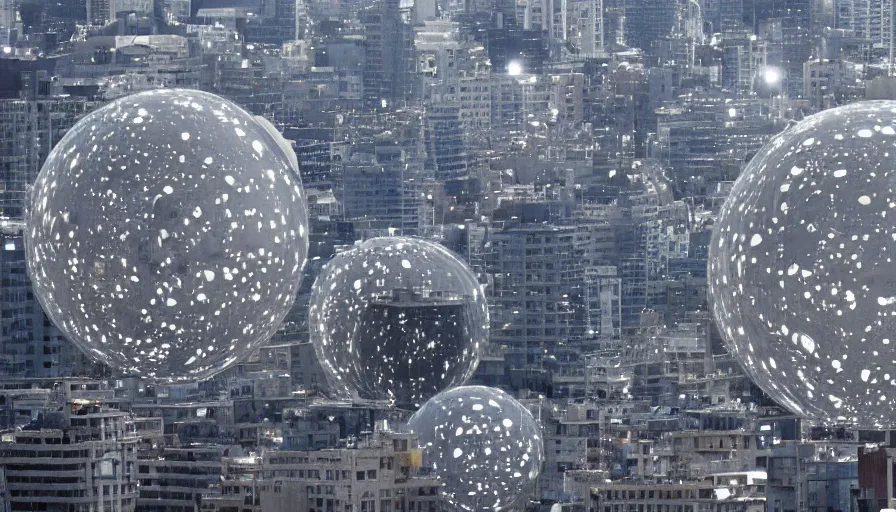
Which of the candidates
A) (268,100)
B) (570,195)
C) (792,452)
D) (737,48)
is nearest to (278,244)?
(792,452)

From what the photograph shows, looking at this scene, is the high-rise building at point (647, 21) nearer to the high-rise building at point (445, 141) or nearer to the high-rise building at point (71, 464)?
the high-rise building at point (445, 141)

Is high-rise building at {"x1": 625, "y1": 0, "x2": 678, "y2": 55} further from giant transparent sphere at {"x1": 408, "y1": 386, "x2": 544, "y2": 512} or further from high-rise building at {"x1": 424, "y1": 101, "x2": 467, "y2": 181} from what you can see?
giant transparent sphere at {"x1": 408, "y1": 386, "x2": 544, "y2": 512}

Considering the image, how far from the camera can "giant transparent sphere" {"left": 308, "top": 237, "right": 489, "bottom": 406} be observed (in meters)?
18.2

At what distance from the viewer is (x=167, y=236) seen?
14188 mm

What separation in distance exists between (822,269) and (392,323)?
222 inches

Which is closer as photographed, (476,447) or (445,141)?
(476,447)

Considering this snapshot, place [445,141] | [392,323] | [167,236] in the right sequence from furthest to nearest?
1. [445,141]
2. [392,323]
3. [167,236]

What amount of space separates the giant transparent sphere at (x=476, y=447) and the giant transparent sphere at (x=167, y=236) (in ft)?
8.23

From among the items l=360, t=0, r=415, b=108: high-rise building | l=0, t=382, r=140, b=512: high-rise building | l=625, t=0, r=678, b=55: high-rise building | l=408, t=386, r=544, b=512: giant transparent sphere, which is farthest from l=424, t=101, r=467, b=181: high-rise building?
l=408, t=386, r=544, b=512: giant transparent sphere

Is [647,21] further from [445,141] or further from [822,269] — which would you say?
[822,269]

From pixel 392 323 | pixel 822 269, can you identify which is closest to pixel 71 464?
pixel 392 323

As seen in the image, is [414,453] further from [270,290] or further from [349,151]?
[349,151]

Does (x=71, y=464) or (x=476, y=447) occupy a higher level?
(x=476, y=447)

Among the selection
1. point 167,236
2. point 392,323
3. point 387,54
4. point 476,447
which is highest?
point 167,236
